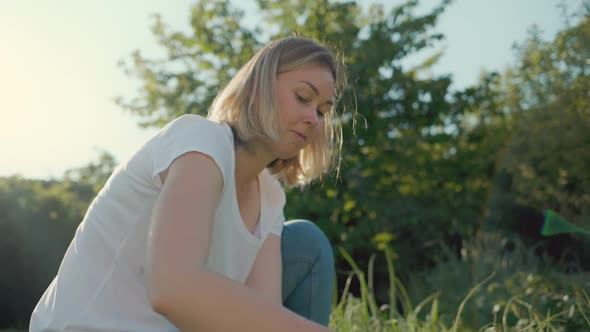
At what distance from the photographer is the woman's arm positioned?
1.16 m

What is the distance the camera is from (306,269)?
2.38 m

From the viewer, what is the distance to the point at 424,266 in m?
8.07

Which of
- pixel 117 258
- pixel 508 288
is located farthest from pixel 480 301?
pixel 117 258

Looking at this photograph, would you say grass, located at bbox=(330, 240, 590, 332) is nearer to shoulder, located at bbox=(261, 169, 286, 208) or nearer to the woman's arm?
shoulder, located at bbox=(261, 169, 286, 208)

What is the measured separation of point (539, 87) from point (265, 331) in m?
7.84

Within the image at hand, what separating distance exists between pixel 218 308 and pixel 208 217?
0.17 metres

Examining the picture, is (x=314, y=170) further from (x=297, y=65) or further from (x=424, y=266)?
(x=424, y=266)

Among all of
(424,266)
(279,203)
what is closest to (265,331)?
(279,203)

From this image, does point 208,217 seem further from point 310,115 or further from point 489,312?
point 489,312

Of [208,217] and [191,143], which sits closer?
[208,217]

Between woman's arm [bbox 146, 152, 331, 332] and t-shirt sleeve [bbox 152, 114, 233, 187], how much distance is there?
0.17 meters

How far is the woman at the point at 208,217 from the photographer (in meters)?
1.18

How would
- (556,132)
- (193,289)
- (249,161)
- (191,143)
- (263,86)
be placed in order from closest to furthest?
1. (193,289)
2. (191,143)
3. (263,86)
4. (249,161)
5. (556,132)

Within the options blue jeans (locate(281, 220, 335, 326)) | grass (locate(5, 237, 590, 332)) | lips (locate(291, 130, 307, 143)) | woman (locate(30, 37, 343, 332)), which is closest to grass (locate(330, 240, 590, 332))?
grass (locate(5, 237, 590, 332))
